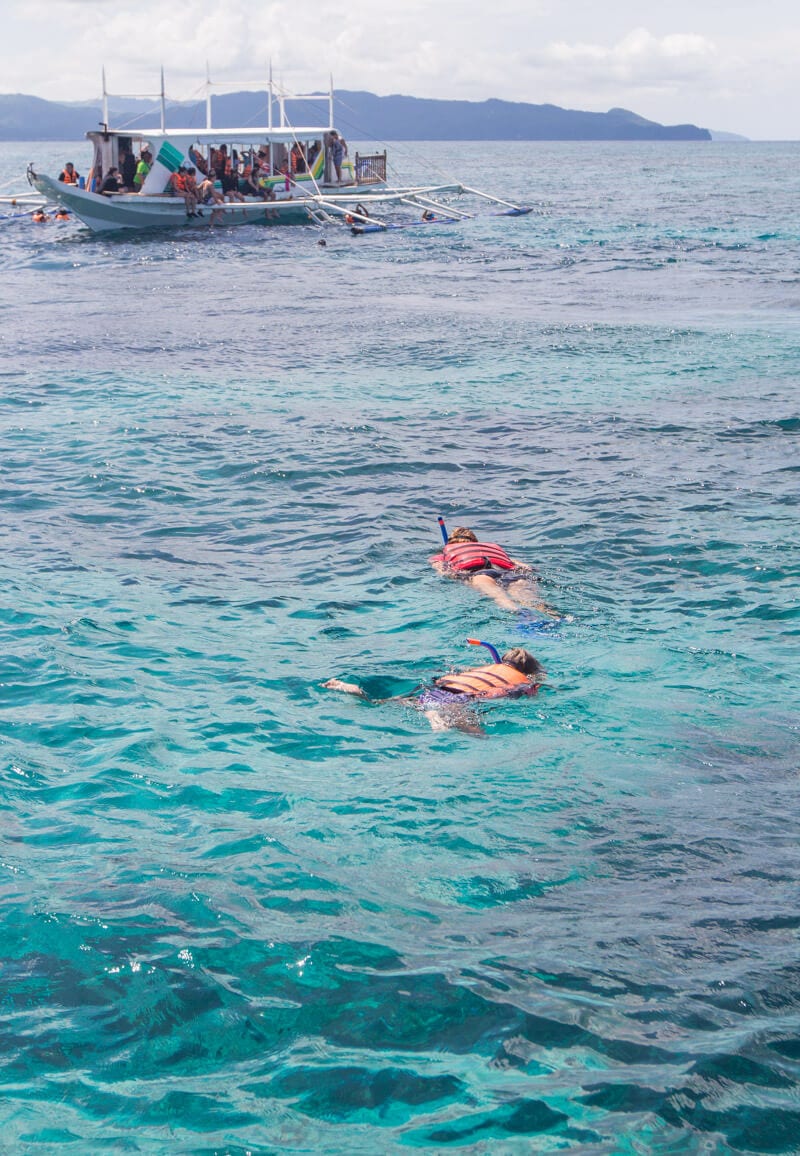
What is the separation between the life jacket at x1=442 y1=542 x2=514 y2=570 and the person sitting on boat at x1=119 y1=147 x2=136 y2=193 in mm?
31958

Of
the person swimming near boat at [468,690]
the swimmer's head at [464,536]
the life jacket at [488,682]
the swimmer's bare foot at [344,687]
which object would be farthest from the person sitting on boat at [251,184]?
the life jacket at [488,682]

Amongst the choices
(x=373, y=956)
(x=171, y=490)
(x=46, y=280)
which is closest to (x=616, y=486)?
(x=171, y=490)

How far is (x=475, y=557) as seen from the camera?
34.0ft

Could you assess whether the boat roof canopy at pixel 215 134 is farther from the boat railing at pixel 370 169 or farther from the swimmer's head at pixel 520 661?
the swimmer's head at pixel 520 661

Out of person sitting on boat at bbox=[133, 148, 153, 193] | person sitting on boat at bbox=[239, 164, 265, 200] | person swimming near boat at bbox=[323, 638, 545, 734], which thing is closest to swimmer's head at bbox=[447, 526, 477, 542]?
person swimming near boat at bbox=[323, 638, 545, 734]

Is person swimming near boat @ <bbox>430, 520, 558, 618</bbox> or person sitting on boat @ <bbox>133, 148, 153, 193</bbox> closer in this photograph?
person swimming near boat @ <bbox>430, 520, 558, 618</bbox>

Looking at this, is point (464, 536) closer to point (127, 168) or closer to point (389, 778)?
point (389, 778)

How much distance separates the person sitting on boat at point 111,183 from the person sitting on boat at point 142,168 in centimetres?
74

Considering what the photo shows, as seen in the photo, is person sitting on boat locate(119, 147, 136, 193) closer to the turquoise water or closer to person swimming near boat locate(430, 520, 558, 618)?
the turquoise water

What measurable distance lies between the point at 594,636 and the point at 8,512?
6.95 meters

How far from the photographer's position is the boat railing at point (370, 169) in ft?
157

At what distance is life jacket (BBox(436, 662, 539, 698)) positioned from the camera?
8.00m

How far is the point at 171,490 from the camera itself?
44.0 feet

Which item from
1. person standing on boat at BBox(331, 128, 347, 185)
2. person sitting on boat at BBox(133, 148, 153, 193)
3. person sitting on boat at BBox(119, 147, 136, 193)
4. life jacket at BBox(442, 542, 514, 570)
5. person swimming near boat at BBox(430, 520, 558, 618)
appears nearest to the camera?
person swimming near boat at BBox(430, 520, 558, 618)
